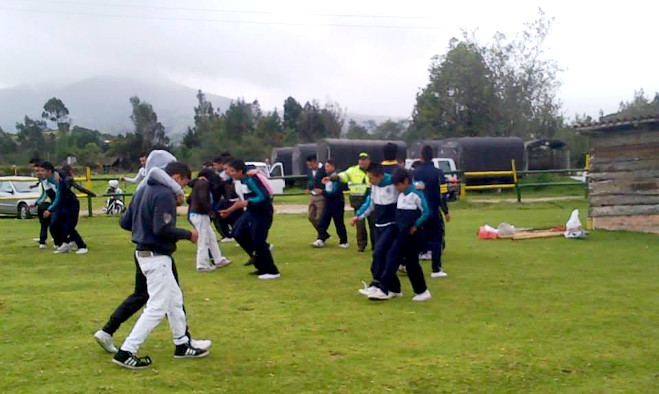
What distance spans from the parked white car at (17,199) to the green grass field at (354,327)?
1145 centimetres

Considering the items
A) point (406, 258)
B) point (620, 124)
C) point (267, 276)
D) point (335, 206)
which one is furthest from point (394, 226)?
point (620, 124)

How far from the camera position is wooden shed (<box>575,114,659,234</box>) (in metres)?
15.3

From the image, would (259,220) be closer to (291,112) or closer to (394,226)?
(394,226)

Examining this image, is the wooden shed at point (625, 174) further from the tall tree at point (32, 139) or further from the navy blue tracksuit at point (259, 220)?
the tall tree at point (32, 139)

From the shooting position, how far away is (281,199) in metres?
29.9

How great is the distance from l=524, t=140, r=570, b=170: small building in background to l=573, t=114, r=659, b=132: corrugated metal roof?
82.4 ft

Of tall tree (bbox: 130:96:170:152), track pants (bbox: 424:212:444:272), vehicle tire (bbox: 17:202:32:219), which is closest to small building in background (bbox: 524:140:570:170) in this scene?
vehicle tire (bbox: 17:202:32:219)

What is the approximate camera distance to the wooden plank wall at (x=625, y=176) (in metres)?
15.3

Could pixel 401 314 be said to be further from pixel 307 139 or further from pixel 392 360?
pixel 307 139

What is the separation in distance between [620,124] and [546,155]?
26.4 metres

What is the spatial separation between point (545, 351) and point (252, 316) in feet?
10.5

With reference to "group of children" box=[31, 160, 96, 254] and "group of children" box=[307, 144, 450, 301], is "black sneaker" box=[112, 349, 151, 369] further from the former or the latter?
"group of children" box=[31, 160, 96, 254]

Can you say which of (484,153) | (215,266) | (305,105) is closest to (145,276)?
(215,266)

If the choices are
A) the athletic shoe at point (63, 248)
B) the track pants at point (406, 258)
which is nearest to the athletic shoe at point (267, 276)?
the track pants at point (406, 258)
